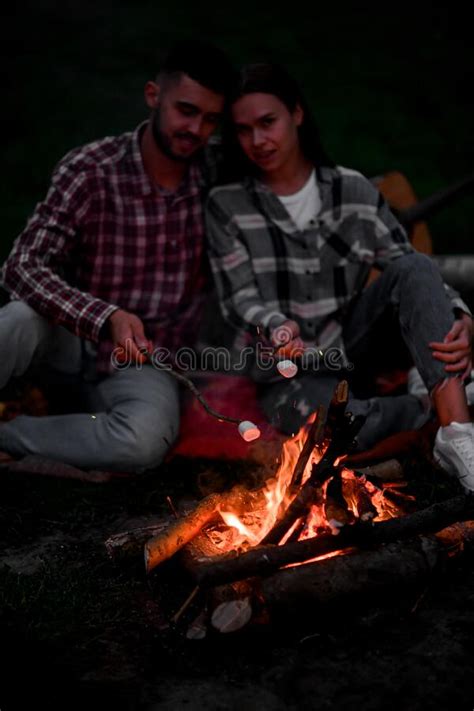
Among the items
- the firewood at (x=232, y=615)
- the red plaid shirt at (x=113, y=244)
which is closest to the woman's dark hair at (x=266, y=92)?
the red plaid shirt at (x=113, y=244)

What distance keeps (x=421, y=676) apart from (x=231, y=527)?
3.01ft

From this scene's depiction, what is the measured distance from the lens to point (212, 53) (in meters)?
4.10

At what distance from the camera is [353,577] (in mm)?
2703

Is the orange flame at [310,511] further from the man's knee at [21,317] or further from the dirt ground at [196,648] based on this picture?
the man's knee at [21,317]

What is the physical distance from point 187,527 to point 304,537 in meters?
0.44

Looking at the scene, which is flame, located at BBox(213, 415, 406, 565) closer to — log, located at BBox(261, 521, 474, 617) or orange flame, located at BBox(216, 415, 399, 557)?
orange flame, located at BBox(216, 415, 399, 557)

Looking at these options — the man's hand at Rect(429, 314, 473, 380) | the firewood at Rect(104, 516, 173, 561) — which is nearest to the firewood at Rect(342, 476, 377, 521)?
the firewood at Rect(104, 516, 173, 561)

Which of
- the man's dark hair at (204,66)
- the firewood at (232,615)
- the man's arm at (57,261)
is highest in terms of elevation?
the man's dark hair at (204,66)

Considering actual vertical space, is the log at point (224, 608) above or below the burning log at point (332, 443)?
below

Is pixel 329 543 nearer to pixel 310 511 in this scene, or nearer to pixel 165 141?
pixel 310 511

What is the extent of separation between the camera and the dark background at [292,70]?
9023mm

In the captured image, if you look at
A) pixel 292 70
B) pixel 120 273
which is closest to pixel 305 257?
pixel 120 273

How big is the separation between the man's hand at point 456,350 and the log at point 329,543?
940 millimetres

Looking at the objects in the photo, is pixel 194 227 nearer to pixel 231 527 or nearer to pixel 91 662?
pixel 231 527
